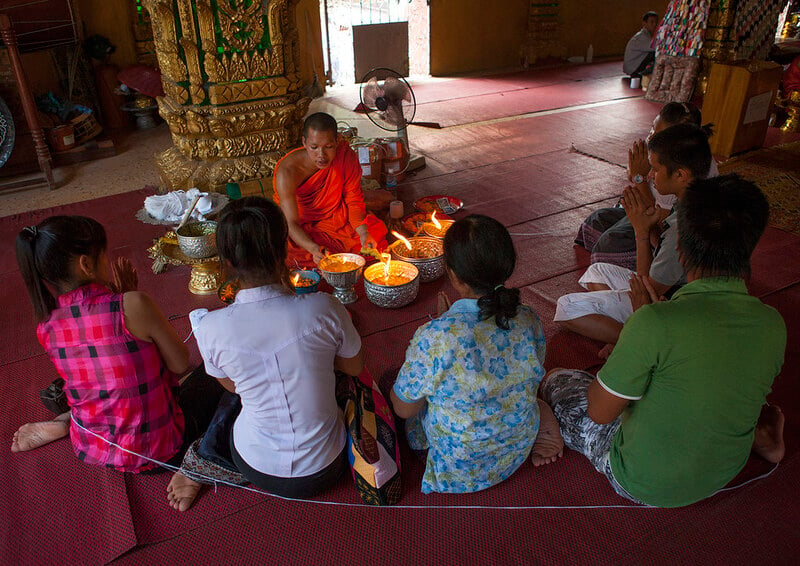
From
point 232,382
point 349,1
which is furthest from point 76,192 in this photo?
point 349,1

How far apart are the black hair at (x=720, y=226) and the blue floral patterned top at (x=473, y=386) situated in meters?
0.51

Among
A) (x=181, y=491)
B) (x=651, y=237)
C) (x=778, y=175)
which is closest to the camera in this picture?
(x=181, y=491)

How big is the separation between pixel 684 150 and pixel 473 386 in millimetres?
1699

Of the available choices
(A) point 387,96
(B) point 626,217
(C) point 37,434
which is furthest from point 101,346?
(A) point 387,96

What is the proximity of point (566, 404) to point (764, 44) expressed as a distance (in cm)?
796

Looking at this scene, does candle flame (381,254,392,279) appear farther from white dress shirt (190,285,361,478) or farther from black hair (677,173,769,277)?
black hair (677,173,769,277)

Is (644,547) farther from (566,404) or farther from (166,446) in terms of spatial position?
(166,446)

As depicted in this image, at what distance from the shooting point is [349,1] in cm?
941

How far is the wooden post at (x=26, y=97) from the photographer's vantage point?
180 inches

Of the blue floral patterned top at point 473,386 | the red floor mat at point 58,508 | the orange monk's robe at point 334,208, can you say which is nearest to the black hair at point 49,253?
the red floor mat at point 58,508

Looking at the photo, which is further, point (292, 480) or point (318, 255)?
point (318, 255)

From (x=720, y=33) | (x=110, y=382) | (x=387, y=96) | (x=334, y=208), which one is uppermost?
(x=720, y=33)

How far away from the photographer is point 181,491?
2.14m

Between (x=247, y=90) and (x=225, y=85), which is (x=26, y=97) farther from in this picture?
(x=247, y=90)
